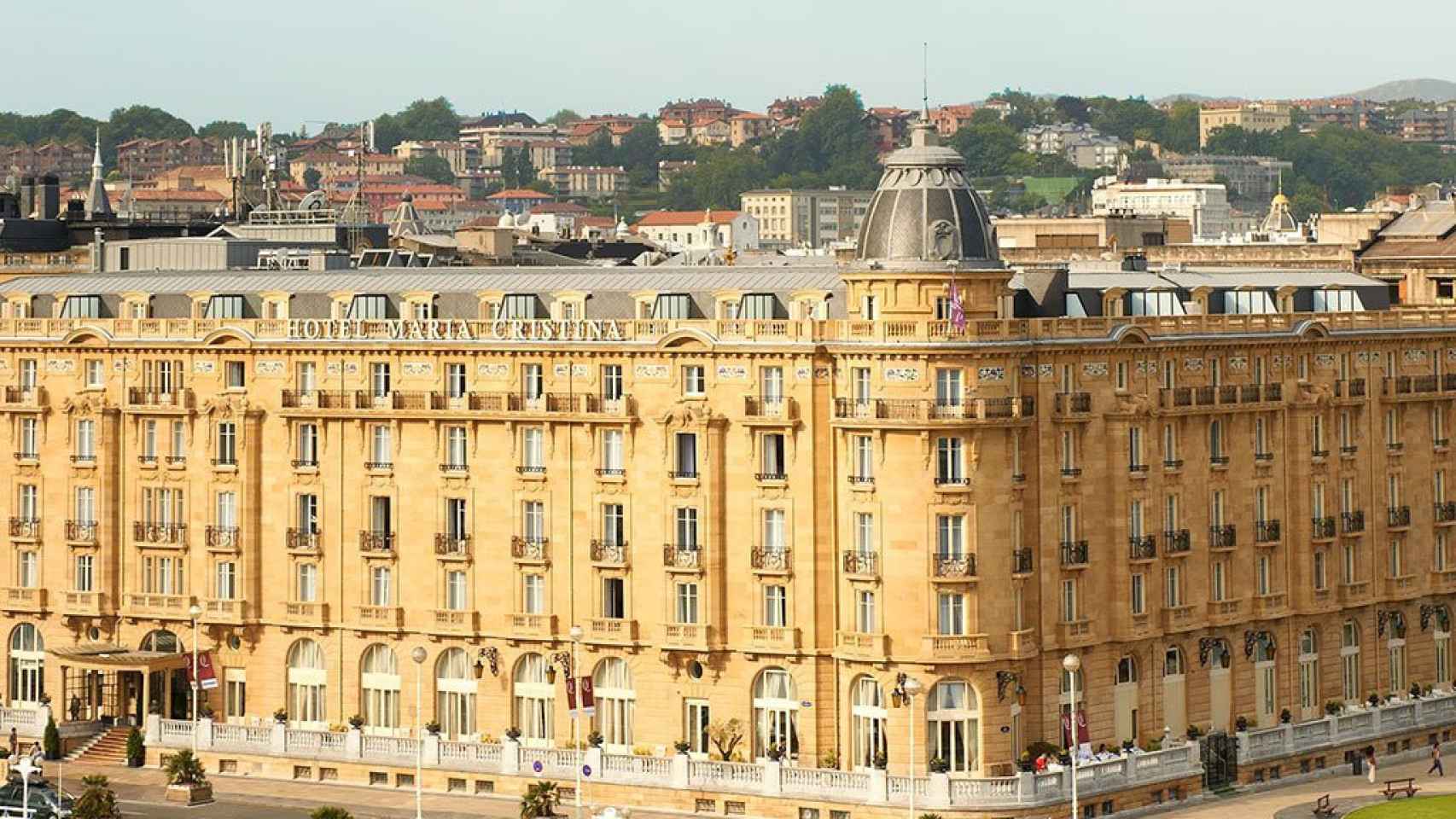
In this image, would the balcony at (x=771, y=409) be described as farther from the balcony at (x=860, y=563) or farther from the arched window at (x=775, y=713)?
the arched window at (x=775, y=713)

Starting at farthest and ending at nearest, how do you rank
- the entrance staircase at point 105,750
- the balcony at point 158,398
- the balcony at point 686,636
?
the balcony at point 158,398, the entrance staircase at point 105,750, the balcony at point 686,636

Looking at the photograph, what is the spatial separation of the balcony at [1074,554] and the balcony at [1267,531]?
12.6 meters

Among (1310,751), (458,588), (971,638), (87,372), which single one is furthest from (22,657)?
(1310,751)

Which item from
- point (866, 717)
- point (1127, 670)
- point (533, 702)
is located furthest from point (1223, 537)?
point (533, 702)

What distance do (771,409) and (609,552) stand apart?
9.38 meters

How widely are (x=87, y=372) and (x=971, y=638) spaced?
143ft

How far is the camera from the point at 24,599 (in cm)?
15250

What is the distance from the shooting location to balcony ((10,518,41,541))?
15262cm

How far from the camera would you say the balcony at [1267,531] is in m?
145

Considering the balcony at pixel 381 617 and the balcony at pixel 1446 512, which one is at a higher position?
the balcony at pixel 1446 512

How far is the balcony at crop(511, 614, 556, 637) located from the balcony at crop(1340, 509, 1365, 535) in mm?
34888

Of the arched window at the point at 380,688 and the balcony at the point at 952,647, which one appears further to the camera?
the arched window at the point at 380,688

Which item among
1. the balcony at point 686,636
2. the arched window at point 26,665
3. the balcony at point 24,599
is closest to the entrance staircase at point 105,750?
the arched window at point 26,665

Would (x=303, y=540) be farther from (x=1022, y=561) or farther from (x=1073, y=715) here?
(x=1073, y=715)
